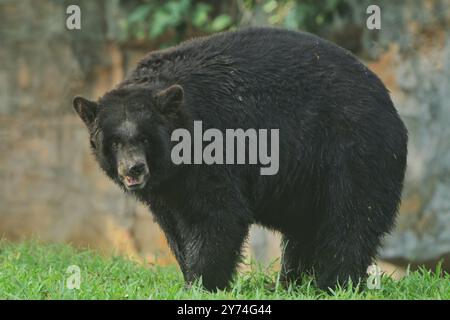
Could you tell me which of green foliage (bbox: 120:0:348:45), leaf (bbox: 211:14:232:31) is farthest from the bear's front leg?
leaf (bbox: 211:14:232:31)

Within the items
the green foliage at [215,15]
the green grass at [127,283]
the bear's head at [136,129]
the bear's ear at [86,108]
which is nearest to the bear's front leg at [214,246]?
the green grass at [127,283]

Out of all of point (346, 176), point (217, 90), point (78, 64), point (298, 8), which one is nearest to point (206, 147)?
point (217, 90)

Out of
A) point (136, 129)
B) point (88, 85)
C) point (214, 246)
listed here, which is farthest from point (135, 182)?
point (88, 85)

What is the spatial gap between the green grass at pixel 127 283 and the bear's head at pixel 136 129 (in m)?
0.85

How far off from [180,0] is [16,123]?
129 inches

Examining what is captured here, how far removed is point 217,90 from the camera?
23.7 ft

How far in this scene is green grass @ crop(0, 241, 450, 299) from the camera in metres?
6.39

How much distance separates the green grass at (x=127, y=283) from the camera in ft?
21.0

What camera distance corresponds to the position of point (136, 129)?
6.76 m

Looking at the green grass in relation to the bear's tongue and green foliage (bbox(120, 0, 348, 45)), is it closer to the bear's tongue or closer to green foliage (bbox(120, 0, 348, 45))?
the bear's tongue

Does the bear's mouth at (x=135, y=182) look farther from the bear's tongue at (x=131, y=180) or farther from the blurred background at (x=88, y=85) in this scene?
the blurred background at (x=88, y=85)

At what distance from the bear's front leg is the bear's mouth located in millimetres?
549

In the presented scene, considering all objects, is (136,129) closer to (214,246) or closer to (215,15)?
(214,246)
